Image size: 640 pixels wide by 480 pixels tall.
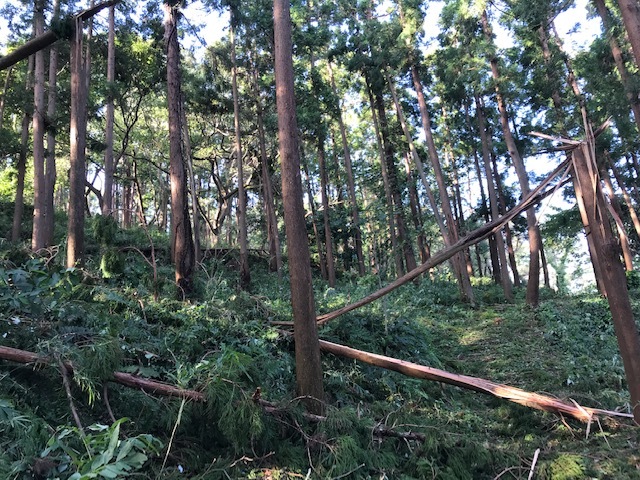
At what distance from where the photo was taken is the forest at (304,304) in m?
3.51

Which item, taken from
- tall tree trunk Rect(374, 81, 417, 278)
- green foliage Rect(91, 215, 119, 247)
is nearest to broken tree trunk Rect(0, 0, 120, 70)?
green foliage Rect(91, 215, 119, 247)

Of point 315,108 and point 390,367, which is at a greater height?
point 315,108

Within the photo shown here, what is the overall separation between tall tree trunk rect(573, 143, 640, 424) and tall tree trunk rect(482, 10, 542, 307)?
8.36 metres

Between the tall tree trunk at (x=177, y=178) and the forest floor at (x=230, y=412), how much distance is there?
6.78 feet

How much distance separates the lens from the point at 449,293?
16.4 metres

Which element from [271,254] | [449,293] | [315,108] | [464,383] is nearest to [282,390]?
[464,383]

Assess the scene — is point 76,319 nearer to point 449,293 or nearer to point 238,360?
point 238,360

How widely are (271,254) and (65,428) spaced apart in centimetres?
1776

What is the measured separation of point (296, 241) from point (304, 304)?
65 centimetres

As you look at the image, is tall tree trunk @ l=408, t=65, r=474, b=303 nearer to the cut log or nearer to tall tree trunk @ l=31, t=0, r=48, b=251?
the cut log

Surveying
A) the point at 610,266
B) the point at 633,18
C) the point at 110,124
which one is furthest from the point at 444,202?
the point at 110,124

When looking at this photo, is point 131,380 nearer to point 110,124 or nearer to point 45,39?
point 45,39

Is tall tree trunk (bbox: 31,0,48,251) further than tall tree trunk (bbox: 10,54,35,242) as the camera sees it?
No

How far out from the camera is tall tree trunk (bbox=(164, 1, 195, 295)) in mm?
8984
